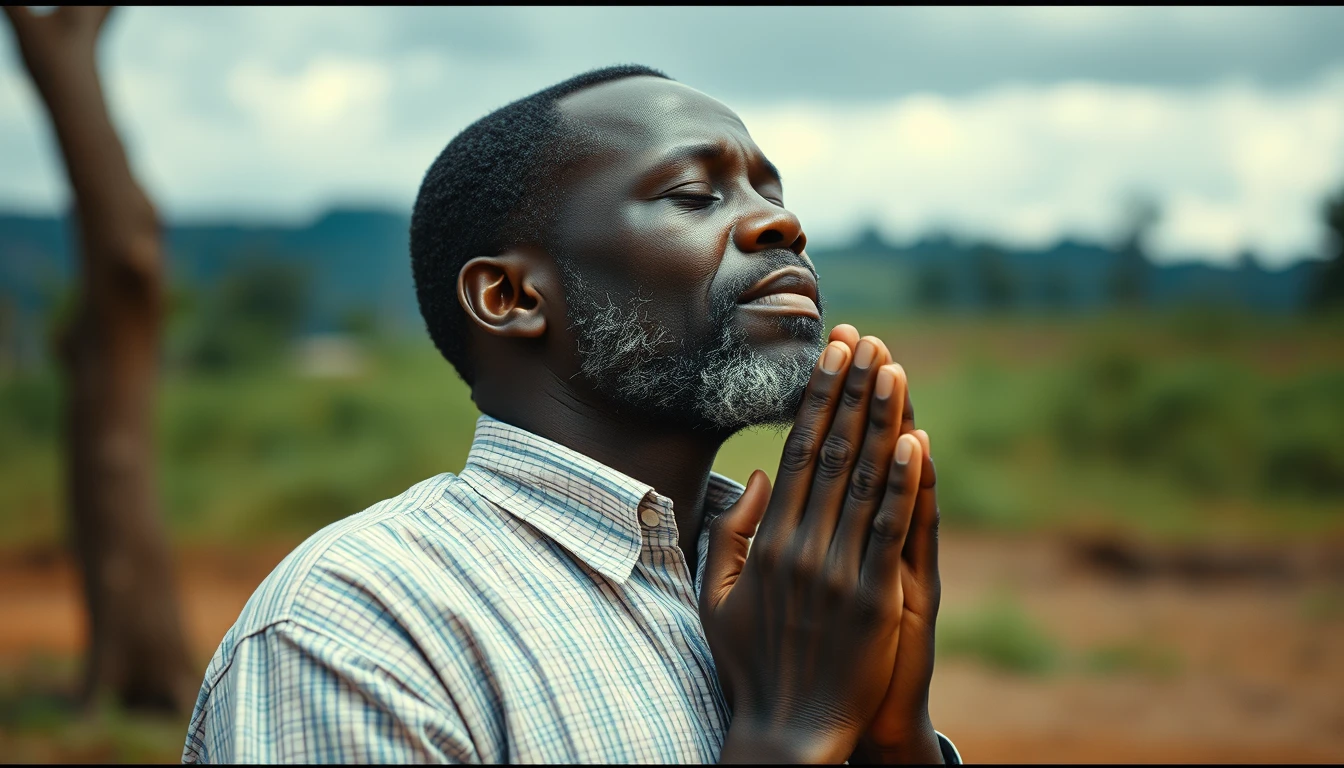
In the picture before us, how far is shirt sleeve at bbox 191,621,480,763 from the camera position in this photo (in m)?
1.50

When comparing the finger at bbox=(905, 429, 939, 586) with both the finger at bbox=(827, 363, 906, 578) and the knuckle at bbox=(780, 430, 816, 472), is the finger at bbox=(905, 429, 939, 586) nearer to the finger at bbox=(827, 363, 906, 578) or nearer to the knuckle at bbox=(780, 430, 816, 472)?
the finger at bbox=(827, 363, 906, 578)

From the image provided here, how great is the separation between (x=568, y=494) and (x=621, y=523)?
0.11 meters

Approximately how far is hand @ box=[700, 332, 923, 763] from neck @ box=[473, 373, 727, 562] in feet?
1.23

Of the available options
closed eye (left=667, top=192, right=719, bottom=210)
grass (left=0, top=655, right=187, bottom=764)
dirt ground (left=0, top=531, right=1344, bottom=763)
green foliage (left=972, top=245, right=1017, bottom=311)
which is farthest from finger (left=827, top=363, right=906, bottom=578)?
green foliage (left=972, top=245, right=1017, bottom=311)

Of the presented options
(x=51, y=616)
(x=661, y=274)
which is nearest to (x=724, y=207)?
(x=661, y=274)

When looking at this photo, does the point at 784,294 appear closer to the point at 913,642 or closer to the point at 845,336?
Answer: the point at 845,336

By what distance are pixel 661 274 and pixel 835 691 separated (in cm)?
79

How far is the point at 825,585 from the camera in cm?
165

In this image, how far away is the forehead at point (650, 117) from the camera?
215 centimetres

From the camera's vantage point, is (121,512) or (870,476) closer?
(870,476)

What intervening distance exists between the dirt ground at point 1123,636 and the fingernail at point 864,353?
770cm

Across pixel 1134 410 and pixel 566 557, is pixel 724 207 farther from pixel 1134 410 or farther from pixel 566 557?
pixel 1134 410

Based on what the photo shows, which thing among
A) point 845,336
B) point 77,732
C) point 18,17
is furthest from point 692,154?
point 77,732

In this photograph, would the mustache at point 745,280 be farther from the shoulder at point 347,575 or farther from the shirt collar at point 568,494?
the shoulder at point 347,575
